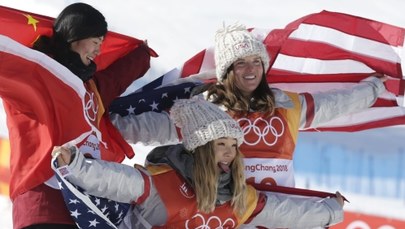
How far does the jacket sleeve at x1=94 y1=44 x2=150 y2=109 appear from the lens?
4.00 metres

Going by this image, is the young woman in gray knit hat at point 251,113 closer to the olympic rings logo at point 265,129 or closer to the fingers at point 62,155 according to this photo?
the olympic rings logo at point 265,129

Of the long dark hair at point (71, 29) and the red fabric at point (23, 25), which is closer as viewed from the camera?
the long dark hair at point (71, 29)

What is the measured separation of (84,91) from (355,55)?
4.81 ft

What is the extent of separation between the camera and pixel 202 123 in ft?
12.5

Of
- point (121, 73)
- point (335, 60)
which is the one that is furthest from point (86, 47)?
point (335, 60)

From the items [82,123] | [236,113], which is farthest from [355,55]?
[82,123]

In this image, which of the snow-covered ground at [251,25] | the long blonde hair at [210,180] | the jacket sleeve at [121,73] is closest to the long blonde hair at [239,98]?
the long blonde hair at [210,180]

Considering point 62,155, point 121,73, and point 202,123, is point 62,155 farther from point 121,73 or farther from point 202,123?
point 121,73

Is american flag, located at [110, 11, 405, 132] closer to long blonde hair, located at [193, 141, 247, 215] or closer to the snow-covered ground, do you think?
the snow-covered ground

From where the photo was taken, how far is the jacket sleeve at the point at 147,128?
415cm

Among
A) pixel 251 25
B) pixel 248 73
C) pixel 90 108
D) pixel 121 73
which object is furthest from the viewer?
pixel 251 25

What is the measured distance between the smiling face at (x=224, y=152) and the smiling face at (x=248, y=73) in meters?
0.32

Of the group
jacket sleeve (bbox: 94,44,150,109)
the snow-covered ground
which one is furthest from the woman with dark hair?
the snow-covered ground

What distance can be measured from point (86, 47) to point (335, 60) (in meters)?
1.43
